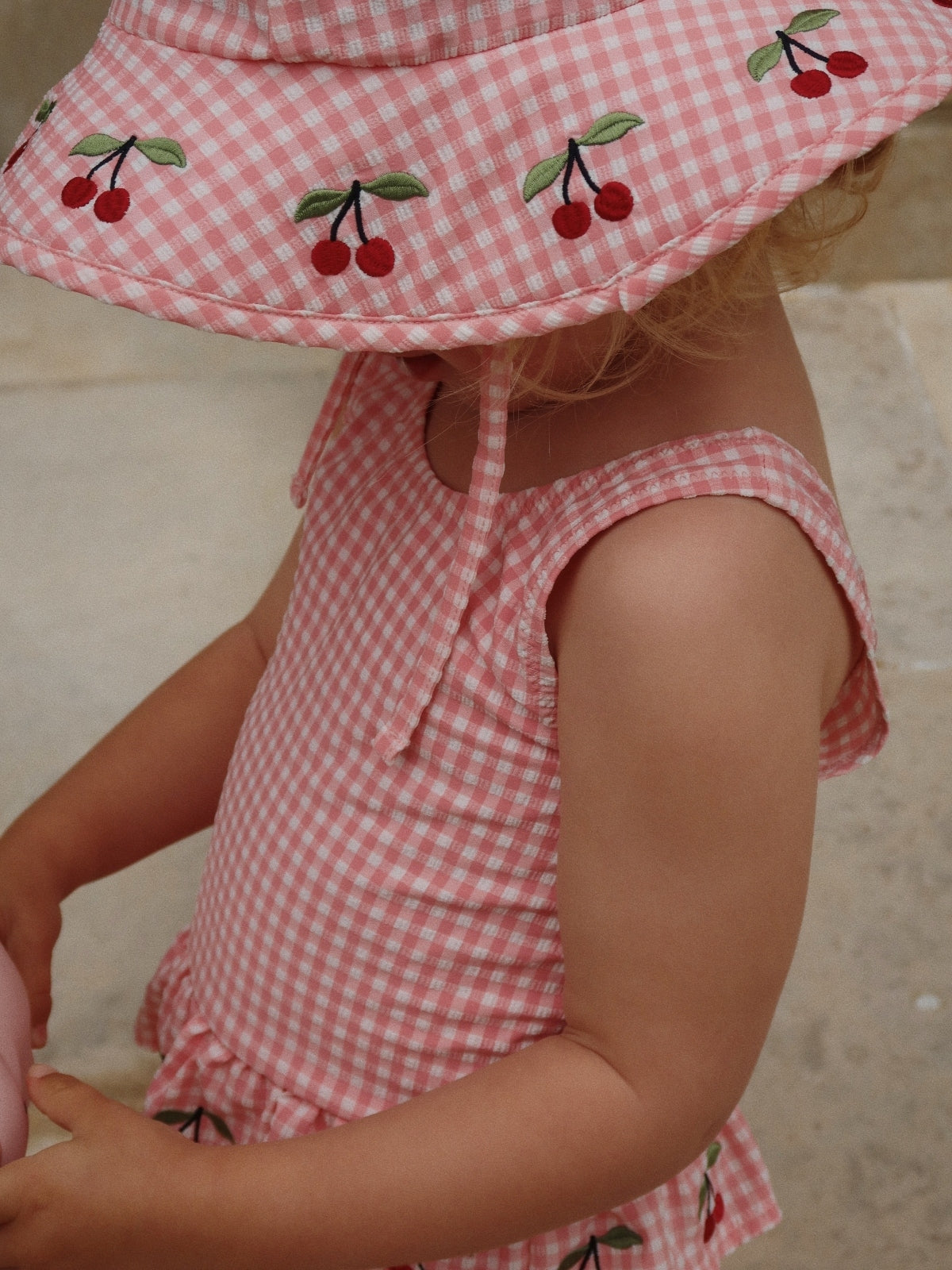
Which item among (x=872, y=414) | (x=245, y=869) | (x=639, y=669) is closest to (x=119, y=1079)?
(x=245, y=869)

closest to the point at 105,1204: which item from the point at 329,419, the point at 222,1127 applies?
the point at 222,1127

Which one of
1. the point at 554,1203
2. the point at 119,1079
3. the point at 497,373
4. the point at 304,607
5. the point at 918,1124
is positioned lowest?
the point at 918,1124

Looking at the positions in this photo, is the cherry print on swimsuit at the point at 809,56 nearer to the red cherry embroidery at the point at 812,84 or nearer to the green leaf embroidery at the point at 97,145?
the red cherry embroidery at the point at 812,84

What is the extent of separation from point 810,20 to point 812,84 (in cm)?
3

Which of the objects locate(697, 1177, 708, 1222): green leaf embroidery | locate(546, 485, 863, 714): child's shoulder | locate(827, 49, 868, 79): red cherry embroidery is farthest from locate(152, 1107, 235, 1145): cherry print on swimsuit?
locate(827, 49, 868, 79): red cherry embroidery

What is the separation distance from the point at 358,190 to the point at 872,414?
1.18 metres

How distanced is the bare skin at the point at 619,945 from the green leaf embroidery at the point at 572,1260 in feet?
0.34

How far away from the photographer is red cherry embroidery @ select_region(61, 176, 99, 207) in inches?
18.1

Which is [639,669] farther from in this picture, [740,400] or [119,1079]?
[119,1079]

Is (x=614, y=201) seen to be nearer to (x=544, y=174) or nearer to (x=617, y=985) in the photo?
(x=544, y=174)

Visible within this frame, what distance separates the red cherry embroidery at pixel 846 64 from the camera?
1.42ft

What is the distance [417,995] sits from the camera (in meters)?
0.63

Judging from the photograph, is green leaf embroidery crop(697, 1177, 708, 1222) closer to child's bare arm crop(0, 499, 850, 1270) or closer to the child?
the child

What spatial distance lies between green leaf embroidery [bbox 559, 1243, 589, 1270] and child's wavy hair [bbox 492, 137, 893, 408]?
391mm
